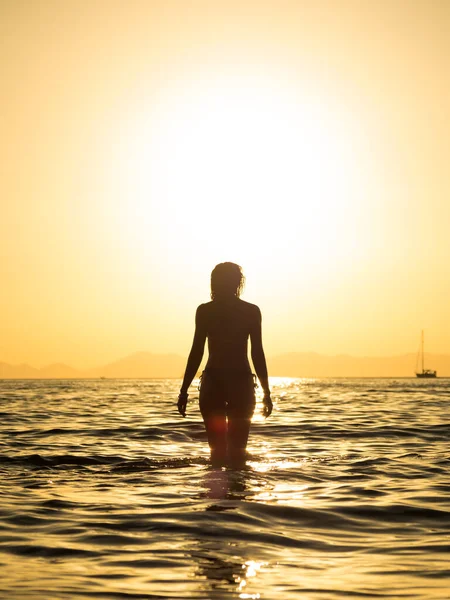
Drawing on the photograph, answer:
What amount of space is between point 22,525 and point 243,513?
1.90 metres

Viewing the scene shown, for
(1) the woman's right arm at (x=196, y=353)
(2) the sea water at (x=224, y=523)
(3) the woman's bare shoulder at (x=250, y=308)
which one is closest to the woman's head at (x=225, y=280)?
(3) the woman's bare shoulder at (x=250, y=308)

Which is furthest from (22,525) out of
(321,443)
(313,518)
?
(321,443)

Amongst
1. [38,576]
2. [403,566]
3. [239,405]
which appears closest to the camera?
[38,576]

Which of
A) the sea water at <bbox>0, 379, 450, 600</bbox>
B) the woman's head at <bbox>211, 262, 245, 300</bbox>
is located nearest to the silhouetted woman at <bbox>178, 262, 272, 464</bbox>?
the woman's head at <bbox>211, 262, 245, 300</bbox>

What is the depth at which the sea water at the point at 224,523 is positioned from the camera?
4.64 m

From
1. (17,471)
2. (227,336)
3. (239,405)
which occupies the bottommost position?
(17,471)

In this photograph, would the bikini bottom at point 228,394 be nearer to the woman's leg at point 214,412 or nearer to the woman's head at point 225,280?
the woman's leg at point 214,412

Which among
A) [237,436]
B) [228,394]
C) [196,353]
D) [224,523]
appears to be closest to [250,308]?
[196,353]

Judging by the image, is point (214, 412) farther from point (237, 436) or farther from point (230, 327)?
point (230, 327)

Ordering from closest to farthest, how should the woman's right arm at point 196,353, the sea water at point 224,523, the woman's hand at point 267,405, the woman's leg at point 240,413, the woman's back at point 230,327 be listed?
the sea water at point 224,523
the woman's leg at point 240,413
the woman's back at point 230,327
the woman's right arm at point 196,353
the woman's hand at point 267,405

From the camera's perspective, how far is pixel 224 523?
631 cm

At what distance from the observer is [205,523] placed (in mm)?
6316

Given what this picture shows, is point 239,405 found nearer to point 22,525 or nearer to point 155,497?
point 155,497

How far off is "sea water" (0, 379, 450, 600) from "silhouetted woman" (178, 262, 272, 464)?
1.48 ft
